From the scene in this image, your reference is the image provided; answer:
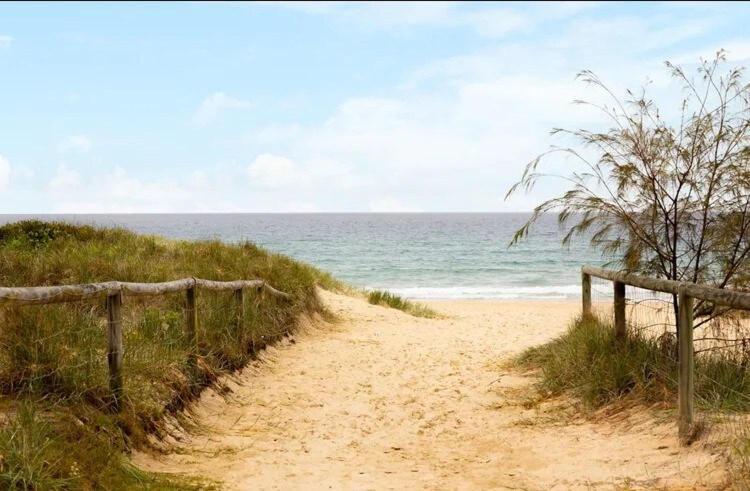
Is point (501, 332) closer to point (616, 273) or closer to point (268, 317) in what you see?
point (268, 317)

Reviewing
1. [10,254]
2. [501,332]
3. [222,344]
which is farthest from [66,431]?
[501,332]

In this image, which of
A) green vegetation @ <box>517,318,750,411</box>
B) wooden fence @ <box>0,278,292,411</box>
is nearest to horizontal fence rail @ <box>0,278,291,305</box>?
wooden fence @ <box>0,278,292,411</box>

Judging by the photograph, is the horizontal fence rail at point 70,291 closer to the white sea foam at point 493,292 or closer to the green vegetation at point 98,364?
the green vegetation at point 98,364

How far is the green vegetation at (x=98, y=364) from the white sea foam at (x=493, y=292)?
21.2 metres

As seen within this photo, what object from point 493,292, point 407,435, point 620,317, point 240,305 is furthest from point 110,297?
point 493,292

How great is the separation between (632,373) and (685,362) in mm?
1151

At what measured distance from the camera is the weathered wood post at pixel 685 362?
5.32m

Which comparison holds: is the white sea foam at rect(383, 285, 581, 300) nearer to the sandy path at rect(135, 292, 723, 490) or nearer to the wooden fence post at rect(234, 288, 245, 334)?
the sandy path at rect(135, 292, 723, 490)

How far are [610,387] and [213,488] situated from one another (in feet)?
12.7

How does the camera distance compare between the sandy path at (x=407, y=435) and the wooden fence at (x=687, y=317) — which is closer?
the wooden fence at (x=687, y=317)

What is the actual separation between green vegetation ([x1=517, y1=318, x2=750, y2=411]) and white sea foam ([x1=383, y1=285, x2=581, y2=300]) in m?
23.7

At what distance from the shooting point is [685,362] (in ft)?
17.7

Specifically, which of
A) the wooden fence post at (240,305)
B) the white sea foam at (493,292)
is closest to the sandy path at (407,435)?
the wooden fence post at (240,305)

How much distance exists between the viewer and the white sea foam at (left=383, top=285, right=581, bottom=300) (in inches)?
1270
